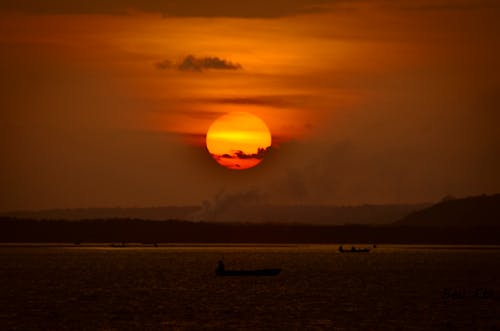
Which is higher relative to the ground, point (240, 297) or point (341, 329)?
point (240, 297)

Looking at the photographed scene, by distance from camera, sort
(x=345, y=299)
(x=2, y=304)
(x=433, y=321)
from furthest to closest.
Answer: (x=345, y=299) < (x=2, y=304) < (x=433, y=321)

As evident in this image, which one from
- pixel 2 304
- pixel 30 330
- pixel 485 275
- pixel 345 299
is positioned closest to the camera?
pixel 30 330

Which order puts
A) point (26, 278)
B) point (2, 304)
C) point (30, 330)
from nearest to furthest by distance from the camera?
1. point (30, 330)
2. point (2, 304)
3. point (26, 278)

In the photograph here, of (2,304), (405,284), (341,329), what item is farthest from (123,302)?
(405,284)

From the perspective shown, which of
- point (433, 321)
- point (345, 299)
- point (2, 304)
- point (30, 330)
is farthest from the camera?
point (345, 299)

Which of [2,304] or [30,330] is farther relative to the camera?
[2,304]

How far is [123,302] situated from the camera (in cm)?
10781

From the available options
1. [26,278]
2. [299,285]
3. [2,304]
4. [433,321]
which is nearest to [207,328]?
[433,321]

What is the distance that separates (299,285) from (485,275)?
171 feet

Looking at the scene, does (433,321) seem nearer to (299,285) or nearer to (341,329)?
(341,329)

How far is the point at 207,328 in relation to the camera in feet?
267

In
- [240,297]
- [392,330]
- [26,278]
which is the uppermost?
[26,278]

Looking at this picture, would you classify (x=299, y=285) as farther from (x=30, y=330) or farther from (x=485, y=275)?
(x=30, y=330)

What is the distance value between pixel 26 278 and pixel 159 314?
73735 mm
